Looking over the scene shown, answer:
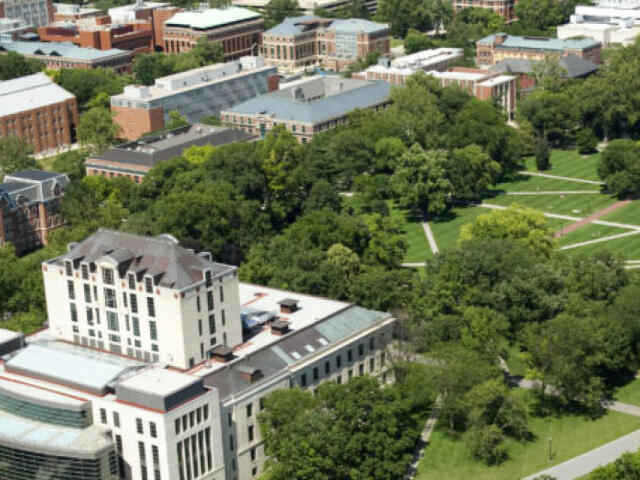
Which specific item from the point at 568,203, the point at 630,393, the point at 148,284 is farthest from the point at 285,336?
the point at 568,203

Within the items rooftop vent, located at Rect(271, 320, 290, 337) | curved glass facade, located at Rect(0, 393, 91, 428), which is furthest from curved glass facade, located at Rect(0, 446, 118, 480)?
rooftop vent, located at Rect(271, 320, 290, 337)

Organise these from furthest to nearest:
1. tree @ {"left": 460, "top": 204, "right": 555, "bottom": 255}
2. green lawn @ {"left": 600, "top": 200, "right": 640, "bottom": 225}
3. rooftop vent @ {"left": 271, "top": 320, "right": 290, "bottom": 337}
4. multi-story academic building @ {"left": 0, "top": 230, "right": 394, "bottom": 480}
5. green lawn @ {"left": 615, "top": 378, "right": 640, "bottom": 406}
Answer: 1. green lawn @ {"left": 600, "top": 200, "right": 640, "bottom": 225}
2. tree @ {"left": 460, "top": 204, "right": 555, "bottom": 255}
3. green lawn @ {"left": 615, "top": 378, "right": 640, "bottom": 406}
4. rooftop vent @ {"left": 271, "top": 320, "right": 290, "bottom": 337}
5. multi-story academic building @ {"left": 0, "top": 230, "right": 394, "bottom": 480}

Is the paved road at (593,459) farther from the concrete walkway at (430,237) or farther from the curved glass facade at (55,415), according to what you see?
Answer: the concrete walkway at (430,237)

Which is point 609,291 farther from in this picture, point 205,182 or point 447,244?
point 205,182

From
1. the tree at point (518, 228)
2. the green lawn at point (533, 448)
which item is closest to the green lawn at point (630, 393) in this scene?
the green lawn at point (533, 448)

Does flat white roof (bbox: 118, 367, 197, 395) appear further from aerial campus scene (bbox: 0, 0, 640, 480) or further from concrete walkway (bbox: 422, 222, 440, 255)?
concrete walkway (bbox: 422, 222, 440, 255)
